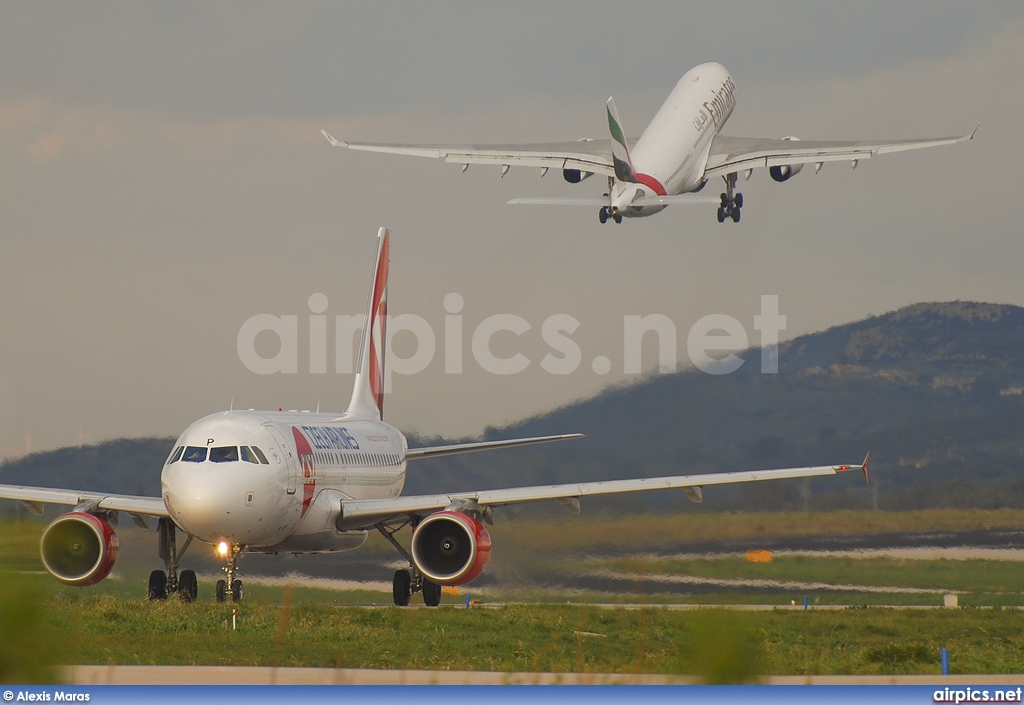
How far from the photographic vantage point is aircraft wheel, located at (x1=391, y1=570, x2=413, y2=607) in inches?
1422

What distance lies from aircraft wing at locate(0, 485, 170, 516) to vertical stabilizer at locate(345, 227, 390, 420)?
10263 mm

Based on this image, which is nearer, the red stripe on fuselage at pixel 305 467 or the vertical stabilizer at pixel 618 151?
the red stripe on fuselage at pixel 305 467

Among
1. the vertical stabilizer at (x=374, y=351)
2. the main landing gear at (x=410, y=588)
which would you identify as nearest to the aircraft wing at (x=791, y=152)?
the vertical stabilizer at (x=374, y=351)

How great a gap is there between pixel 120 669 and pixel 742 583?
2143 cm

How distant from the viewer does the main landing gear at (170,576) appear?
34.4m

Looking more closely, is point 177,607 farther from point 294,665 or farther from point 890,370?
point 890,370

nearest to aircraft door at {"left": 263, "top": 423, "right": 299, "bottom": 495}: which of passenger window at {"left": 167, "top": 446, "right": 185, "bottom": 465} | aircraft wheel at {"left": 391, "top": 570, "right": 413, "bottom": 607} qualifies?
passenger window at {"left": 167, "top": 446, "right": 185, "bottom": 465}

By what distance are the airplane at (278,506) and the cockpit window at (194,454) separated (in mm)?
21

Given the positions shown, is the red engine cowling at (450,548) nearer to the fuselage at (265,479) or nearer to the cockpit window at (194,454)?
the fuselage at (265,479)

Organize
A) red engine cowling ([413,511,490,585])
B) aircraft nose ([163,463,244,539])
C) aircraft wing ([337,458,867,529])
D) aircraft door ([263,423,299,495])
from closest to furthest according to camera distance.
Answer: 1. aircraft nose ([163,463,244,539])
2. red engine cowling ([413,511,490,585])
3. aircraft door ([263,423,299,495])
4. aircraft wing ([337,458,867,529])

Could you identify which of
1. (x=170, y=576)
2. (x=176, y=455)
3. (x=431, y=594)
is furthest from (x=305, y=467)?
(x=431, y=594)

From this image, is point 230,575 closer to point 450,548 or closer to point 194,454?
point 194,454

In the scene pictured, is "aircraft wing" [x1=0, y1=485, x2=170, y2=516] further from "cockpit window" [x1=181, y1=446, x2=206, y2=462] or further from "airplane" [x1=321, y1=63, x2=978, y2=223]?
"airplane" [x1=321, y1=63, x2=978, y2=223]

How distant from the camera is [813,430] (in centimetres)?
4709
